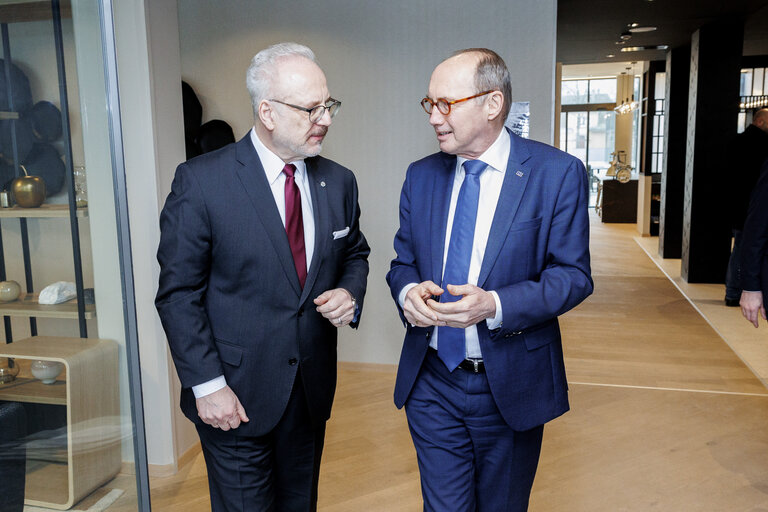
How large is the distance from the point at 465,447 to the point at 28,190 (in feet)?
4.77

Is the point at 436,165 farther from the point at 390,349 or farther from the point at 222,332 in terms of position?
the point at 390,349

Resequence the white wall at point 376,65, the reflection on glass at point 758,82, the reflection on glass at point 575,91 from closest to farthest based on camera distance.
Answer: the white wall at point 376,65, the reflection on glass at point 758,82, the reflection on glass at point 575,91

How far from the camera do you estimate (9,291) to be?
1689mm

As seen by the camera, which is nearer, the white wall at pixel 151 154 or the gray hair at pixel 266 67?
the gray hair at pixel 266 67

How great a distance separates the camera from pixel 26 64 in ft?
5.80

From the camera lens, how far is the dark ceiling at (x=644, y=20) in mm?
6687

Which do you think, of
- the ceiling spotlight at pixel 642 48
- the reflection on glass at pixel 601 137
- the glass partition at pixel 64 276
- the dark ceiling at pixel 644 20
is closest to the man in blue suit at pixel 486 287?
the glass partition at pixel 64 276

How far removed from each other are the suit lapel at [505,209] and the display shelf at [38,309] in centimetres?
123

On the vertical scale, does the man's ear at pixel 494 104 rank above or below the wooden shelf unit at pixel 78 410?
above

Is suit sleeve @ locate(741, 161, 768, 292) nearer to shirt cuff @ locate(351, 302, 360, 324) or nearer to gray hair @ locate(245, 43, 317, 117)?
shirt cuff @ locate(351, 302, 360, 324)

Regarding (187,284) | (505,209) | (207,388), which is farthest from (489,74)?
(207,388)

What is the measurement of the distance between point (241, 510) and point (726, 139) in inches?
308

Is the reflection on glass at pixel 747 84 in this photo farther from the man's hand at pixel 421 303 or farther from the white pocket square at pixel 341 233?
the man's hand at pixel 421 303

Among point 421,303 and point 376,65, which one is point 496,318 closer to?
point 421,303
